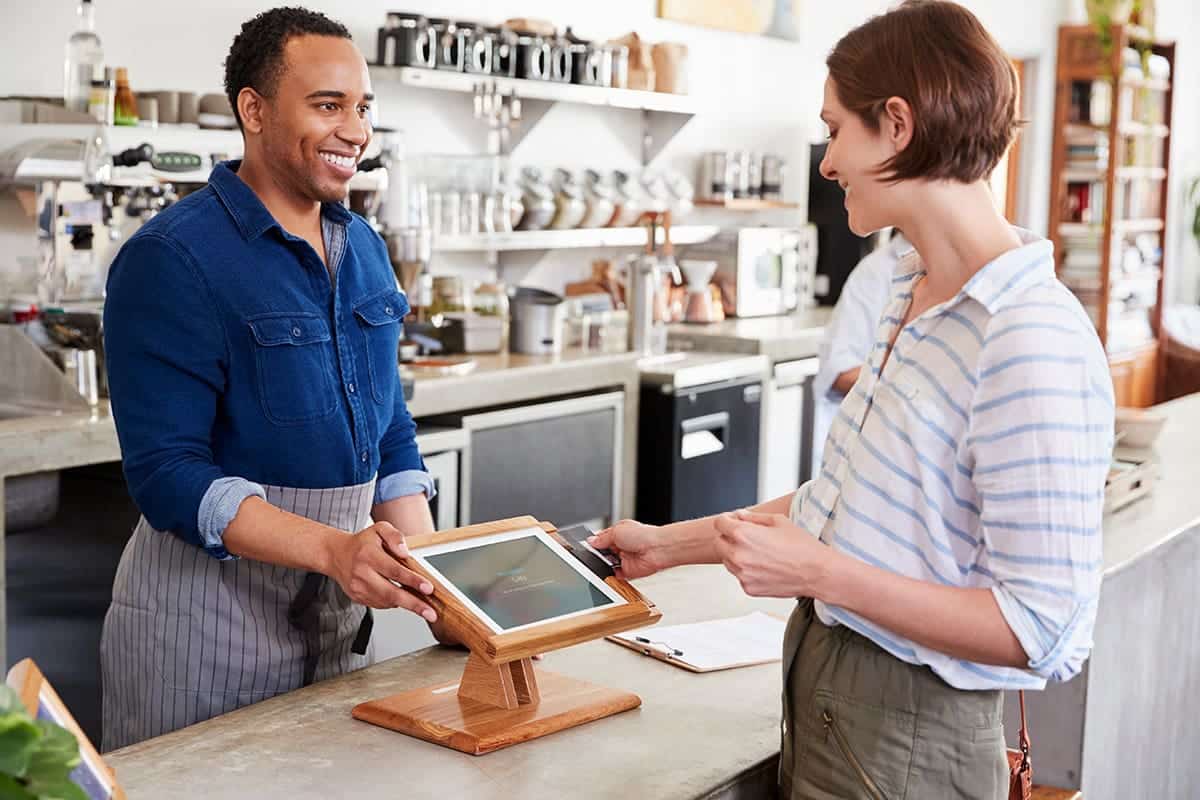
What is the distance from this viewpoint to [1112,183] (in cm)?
879

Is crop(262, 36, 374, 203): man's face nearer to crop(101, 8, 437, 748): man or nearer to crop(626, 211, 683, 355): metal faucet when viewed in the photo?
crop(101, 8, 437, 748): man

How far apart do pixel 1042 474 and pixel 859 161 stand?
37cm

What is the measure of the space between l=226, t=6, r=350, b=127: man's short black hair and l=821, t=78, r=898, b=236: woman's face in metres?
Answer: 0.87

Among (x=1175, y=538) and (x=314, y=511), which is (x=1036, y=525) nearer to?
(x=314, y=511)

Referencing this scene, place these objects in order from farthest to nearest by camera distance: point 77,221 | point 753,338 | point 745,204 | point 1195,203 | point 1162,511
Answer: point 1195,203 < point 745,204 < point 753,338 < point 77,221 < point 1162,511

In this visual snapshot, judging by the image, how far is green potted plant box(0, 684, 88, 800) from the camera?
0.85 metres

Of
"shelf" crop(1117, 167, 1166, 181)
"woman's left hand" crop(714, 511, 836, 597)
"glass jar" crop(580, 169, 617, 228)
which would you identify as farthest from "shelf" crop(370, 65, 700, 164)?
"shelf" crop(1117, 167, 1166, 181)

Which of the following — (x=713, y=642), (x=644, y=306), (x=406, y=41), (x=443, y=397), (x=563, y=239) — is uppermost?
(x=406, y=41)

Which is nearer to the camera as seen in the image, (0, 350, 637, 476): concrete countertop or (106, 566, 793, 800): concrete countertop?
(106, 566, 793, 800): concrete countertop

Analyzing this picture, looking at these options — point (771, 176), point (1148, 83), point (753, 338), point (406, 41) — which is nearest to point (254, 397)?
point (406, 41)

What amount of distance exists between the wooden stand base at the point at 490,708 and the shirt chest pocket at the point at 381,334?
51 cm

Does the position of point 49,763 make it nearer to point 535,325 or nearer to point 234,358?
point 234,358

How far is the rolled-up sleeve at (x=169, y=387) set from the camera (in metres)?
1.88

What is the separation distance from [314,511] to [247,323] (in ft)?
0.94
